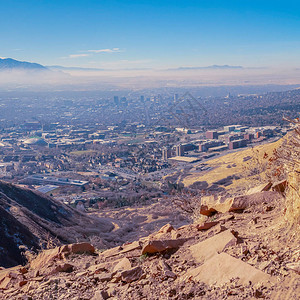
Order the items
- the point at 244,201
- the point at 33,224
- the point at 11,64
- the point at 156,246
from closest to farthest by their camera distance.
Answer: the point at 156,246 < the point at 244,201 < the point at 33,224 < the point at 11,64

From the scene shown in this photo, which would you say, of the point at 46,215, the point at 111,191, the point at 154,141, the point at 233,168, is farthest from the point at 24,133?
the point at 46,215

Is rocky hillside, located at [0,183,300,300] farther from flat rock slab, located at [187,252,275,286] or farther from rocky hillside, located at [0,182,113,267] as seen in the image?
rocky hillside, located at [0,182,113,267]

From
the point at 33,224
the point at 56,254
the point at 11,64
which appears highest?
the point at 11,64

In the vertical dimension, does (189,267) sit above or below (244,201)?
below

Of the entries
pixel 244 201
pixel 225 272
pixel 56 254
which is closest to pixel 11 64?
pixel 56 254

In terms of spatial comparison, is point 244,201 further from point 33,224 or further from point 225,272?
point 33,224

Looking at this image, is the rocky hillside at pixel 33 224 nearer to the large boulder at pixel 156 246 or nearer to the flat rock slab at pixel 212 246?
the large boulder at pixel 156 246

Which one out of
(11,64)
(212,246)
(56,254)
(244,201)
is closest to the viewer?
(212,246)

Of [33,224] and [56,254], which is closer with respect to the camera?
[56,254]
